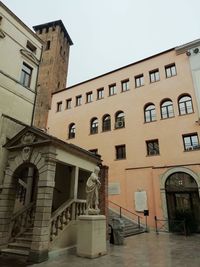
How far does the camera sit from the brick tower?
108 feet

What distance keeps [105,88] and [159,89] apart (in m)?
5.94

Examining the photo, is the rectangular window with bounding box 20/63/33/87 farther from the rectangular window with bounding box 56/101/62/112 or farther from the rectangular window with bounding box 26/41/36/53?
the rectangular window with bounding box 56/101/62/112

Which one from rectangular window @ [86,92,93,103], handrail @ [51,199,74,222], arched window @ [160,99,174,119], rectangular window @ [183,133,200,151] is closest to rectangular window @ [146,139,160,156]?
rectangular window @ [183,133,200,151]

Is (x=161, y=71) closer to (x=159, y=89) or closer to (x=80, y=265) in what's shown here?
(x=159, y=89)

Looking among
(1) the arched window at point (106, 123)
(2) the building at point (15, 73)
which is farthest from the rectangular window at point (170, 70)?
(2) the building at point (15, 73)

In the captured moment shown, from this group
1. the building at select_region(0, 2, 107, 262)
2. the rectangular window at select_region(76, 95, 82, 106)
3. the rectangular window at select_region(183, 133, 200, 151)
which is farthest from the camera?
the rectangular window at select_region(76, 95, 82, 106)

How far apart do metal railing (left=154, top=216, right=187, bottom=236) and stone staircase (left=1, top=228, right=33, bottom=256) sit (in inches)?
371

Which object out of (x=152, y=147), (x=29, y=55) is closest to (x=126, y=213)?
(x=152, y=147)

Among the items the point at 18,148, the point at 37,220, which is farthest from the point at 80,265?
the point at 18,148

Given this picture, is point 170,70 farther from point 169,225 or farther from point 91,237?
point 91,237

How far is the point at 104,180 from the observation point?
11117mm

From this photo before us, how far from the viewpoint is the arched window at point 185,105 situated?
1695 centimetres

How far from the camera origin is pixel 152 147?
1770cm

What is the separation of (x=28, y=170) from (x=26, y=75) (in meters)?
6.16
